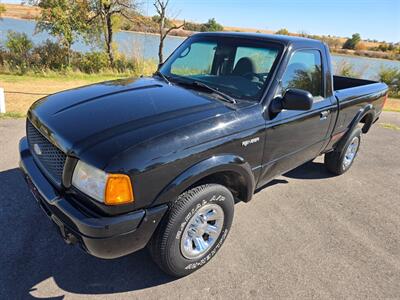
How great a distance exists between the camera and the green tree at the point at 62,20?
13.8 meters

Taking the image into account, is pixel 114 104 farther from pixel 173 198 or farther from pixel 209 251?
pixel 209 251

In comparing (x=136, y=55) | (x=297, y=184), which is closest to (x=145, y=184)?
(x=297, y=184)

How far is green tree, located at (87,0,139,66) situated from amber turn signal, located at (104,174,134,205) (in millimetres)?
14893

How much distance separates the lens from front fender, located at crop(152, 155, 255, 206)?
2271mm

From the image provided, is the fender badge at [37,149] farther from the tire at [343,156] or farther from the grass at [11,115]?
the grass at [11,115]

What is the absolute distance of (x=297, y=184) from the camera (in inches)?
181

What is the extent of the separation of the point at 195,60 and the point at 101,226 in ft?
8.09

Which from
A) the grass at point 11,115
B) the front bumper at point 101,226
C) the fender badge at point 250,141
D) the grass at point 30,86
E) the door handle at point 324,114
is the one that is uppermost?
the door handle at point 324,114

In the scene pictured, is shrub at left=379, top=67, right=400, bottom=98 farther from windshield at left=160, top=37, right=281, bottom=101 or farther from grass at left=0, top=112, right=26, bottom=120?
grass at left=0, top=112, right=26, bottom=120

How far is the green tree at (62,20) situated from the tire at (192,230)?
45.4 feet

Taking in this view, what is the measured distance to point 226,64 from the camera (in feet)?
11.7

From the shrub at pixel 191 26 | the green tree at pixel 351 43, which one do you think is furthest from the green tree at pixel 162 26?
the green tree at pixel 351 43

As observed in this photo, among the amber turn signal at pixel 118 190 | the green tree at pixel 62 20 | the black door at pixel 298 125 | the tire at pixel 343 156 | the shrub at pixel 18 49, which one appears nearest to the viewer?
the amber turn signal at pixel 118 190

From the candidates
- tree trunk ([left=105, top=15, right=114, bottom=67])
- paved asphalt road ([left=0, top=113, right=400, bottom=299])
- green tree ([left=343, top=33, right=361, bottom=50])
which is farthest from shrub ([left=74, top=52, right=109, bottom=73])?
green tree ([left=343, top=33, right=361, bottom=50])
